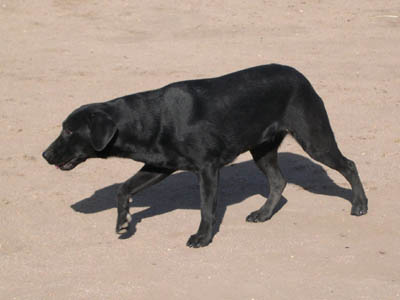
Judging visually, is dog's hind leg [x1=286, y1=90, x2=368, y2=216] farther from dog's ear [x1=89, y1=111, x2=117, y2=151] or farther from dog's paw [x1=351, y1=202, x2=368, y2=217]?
dog's ear [x1=89, y1=111, x2=117, y2=151]

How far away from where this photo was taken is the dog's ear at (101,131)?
7.15 metres

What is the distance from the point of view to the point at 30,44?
1432cm

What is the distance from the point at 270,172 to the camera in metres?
8.21

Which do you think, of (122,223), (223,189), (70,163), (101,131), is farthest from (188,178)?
(101,131)

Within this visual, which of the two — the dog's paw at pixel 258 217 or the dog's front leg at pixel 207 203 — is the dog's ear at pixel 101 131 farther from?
the dog's paw at pixel 258 217

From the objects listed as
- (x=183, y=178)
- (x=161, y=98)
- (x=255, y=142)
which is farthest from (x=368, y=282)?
(x=183, y=178)

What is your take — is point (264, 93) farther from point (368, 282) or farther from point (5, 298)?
point (5, 298)

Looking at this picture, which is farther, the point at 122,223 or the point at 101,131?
the point at 122,223

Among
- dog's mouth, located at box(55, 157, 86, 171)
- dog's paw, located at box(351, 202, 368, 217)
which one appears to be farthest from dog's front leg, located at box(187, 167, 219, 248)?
dog's paw, located at box(351, 202, 368, 217)

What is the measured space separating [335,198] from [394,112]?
2.91 metres

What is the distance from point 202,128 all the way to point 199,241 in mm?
953

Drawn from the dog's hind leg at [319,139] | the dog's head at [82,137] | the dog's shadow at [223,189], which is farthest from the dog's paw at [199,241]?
the dog's hind leg at [319,139]

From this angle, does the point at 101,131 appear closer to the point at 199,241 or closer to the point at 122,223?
the point at 122,223

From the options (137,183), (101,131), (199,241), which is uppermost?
(101,131)
